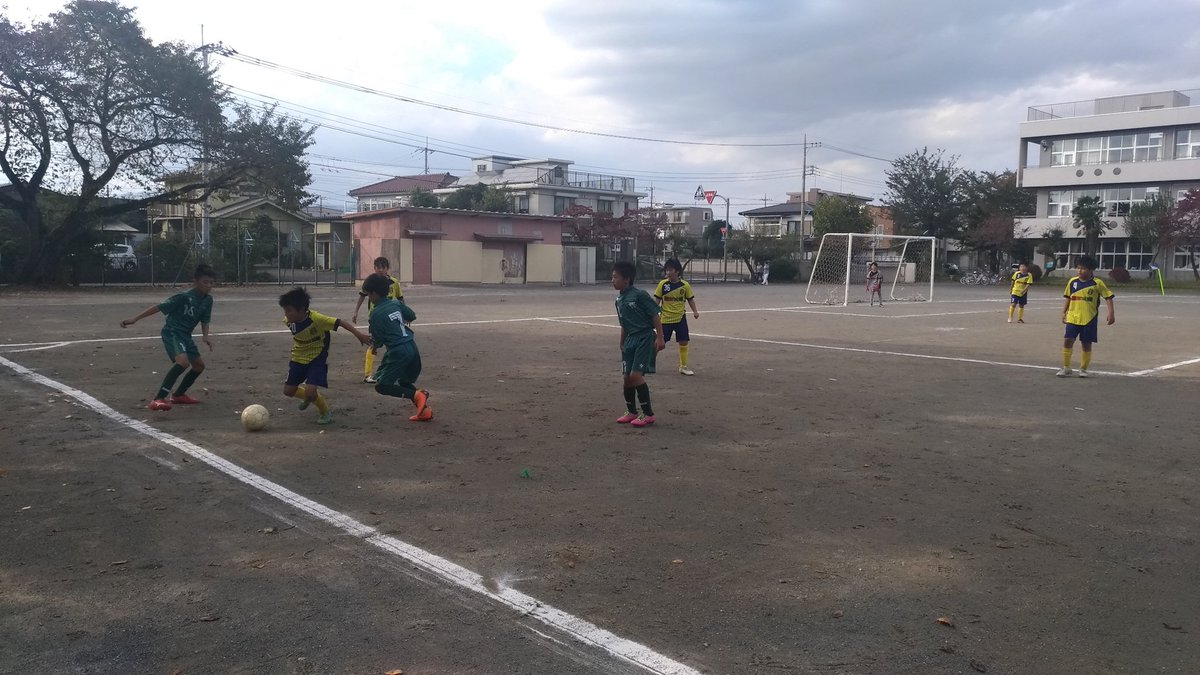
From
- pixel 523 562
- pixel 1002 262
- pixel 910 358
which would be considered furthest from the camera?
pixel 1002 262

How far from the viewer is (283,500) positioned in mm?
6008

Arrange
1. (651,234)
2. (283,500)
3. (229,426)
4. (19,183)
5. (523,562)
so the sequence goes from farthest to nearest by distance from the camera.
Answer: (651,234), (19,183), (229,426), (283,500), (523,562)

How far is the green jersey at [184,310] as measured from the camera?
30.0 feet

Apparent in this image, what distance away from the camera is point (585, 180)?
2852 inches

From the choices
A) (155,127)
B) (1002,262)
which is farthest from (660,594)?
(1002,262)

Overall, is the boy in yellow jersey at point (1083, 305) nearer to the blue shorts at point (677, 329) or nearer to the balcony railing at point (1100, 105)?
the blue shorts at point (677, 329)

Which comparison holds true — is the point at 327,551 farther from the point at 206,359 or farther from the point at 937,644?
the point at 206,359

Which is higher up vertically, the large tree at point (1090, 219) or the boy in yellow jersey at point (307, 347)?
the large tree at point (1090, 219)

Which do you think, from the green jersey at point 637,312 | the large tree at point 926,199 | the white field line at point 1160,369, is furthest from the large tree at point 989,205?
the green jersey at point 637,312

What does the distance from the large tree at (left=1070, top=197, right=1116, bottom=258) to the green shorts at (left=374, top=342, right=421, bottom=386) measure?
57.5m

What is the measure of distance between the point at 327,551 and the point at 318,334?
377 centimetres

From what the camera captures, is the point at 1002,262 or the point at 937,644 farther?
the point at 1002,262

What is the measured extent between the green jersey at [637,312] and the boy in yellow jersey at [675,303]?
11.8 ft

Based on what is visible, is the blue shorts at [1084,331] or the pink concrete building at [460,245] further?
the pink concrete building at [460,245]
